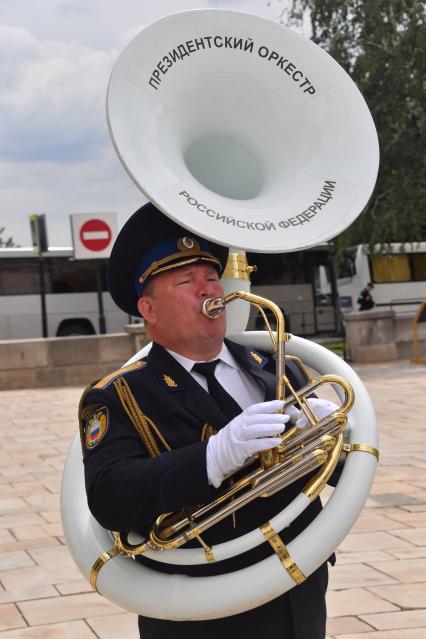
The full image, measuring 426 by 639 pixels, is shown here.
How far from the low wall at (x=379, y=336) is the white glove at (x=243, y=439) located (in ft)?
43.3

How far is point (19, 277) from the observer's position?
2316 cm

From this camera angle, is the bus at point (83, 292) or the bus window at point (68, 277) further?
the bus window at point (68, 277)

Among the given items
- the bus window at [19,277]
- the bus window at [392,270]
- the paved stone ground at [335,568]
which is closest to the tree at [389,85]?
the bus window at [392,270]

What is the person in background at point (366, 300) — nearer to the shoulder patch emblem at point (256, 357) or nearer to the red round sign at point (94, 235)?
the red round sign at point (94, 235)

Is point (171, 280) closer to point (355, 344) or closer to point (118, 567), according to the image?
point (118, 567)

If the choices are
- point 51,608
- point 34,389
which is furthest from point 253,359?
point 34,389

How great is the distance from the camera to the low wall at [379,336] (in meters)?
14.9

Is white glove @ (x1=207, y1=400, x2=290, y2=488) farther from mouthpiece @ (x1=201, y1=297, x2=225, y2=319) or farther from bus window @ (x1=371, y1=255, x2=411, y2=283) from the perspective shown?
bus window @ (x1=371, y1=255, x2=411, y2=283)

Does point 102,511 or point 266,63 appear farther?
point 266,63

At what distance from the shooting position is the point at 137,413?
1987mm

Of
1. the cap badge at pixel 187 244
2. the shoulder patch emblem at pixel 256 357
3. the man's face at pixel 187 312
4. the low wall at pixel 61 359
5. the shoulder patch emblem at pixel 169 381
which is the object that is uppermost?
the cap badge at pixel 187 244

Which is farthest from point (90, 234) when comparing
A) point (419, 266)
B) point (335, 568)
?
point (419, 266)

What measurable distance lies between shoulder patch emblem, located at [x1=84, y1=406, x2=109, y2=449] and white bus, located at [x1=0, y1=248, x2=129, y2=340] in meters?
20.8

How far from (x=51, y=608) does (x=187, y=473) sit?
240cm
